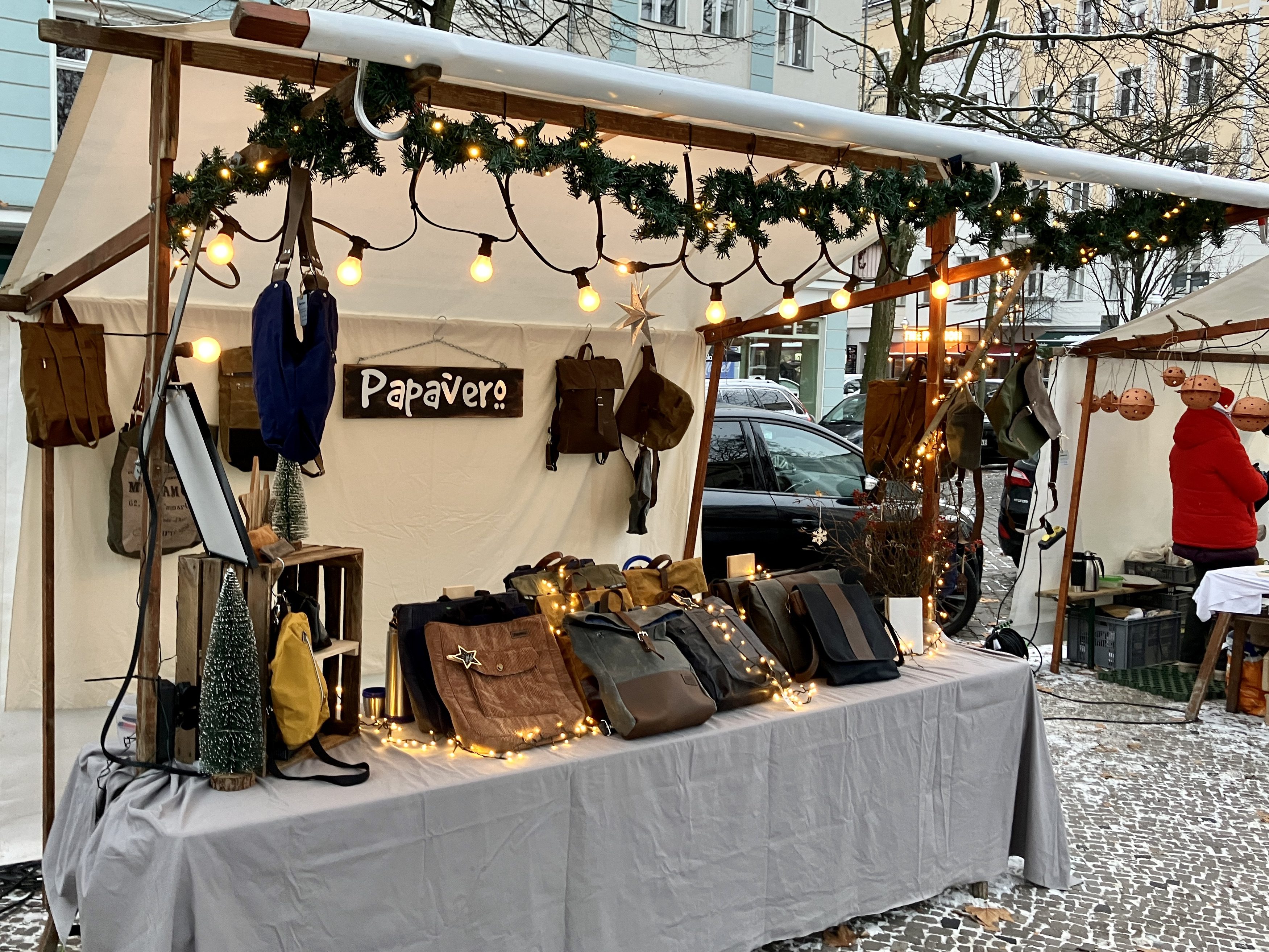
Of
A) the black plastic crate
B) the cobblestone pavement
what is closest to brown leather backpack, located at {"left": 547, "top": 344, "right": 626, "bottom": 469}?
the cobblestone pavement

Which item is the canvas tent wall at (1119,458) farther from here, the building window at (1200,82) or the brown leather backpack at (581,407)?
the building window at (1200,82)

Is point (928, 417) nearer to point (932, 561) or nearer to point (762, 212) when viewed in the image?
point (932, 561)

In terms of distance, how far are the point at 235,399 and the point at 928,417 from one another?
2.95 meters

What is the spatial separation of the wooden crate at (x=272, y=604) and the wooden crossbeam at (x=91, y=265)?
37.0 inches

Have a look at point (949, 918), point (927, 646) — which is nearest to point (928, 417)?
point (927, 646)

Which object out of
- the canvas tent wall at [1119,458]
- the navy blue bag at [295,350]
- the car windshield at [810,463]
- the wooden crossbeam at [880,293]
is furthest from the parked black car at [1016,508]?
the navy blue bag at [295,350]

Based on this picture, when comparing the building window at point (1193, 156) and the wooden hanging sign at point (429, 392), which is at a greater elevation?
the building window at point (1193, 156)

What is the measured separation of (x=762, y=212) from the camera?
340 cm

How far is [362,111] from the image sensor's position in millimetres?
2484

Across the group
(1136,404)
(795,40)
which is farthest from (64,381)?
(795,40)

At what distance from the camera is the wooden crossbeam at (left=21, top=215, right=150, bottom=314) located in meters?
3.05

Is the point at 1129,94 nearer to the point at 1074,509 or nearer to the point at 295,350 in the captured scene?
the point at 1074,509

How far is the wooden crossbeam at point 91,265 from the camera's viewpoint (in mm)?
3055

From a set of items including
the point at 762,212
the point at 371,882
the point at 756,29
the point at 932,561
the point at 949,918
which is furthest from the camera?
the point at 756,29
